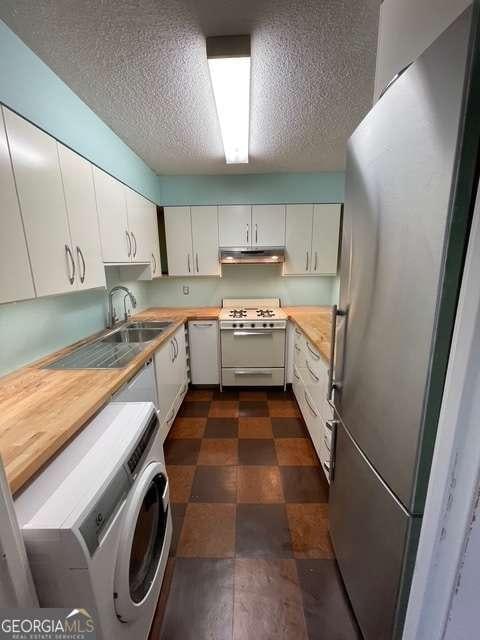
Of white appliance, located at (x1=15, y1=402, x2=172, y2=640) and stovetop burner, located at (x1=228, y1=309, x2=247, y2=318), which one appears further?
stovetop burner, located at (x1=228, y1=309, x2=247, y2=318)

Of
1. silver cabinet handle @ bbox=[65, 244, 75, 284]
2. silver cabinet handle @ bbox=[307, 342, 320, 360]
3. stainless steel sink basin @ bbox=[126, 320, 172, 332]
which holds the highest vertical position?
silver cabinet handle @ bbox=[65, 244, 75, 284]

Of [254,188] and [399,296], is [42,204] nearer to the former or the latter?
[399,296]

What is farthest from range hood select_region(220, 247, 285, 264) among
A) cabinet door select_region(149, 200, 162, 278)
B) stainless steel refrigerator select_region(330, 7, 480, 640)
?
stainless steel refrigerator select_region(330, 7, 480, 640)

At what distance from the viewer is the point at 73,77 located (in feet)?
4.61

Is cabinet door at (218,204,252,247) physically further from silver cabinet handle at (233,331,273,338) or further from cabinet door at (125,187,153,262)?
silver cabinet handle at (233,331,273,338)

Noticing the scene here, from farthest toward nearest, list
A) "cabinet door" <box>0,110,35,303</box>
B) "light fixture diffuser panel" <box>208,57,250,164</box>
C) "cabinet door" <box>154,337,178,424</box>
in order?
"cabinet door" <box>154,337,178,424</box>
"light fixture diffuser panel" <box>208,57,250,164</box>
"cabinet door" <box>0,110,35,303</box>

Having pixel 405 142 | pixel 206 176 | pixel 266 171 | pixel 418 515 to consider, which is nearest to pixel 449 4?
pixel 405 142

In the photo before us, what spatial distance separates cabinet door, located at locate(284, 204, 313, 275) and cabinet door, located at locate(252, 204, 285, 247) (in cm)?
8

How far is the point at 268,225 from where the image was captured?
3.06m

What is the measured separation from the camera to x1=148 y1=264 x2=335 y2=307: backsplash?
11.2ft

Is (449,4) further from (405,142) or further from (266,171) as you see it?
(266,171)

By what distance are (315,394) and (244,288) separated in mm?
1886

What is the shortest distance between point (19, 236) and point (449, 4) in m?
1.61

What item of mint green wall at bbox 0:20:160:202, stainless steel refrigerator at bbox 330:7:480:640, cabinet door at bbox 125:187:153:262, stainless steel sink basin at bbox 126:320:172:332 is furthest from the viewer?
stainless steel sink basin at bbox 126:320:172:332
